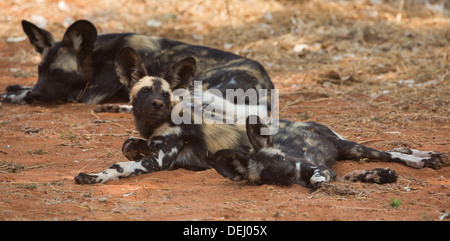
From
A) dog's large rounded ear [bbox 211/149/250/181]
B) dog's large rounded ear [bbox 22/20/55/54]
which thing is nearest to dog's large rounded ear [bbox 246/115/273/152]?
dog's large rounded ear [bbox 211/149/250/181]

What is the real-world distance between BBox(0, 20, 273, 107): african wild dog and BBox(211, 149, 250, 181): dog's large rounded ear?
2.37 metres

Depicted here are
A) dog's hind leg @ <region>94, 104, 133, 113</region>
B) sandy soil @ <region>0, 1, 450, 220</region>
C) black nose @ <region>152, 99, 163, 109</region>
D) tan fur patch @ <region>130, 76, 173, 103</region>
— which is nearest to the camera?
sandy soil @ <region>0, 1, 450, 220</region>

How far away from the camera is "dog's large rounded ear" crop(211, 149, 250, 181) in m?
3.26

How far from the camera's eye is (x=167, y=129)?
370 centimetres

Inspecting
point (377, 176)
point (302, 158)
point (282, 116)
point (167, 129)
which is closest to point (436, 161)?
point (377, 176)

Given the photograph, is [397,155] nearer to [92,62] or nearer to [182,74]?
[182,74]

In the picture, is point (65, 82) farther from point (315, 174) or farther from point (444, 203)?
point (444, 203)

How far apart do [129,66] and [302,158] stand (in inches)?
53.1

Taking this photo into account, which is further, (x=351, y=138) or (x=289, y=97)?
(x=289, y=97)

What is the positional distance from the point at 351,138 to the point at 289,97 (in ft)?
5.61

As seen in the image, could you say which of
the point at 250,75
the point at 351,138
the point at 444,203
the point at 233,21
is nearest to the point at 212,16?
the point at 233,21

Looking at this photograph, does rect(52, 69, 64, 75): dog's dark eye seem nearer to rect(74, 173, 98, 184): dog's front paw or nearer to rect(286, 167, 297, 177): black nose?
rect(74, 173, 98, 184): dog's front paw

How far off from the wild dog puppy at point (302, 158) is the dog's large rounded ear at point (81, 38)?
2627 mm

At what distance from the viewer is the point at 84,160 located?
382 centimetres
